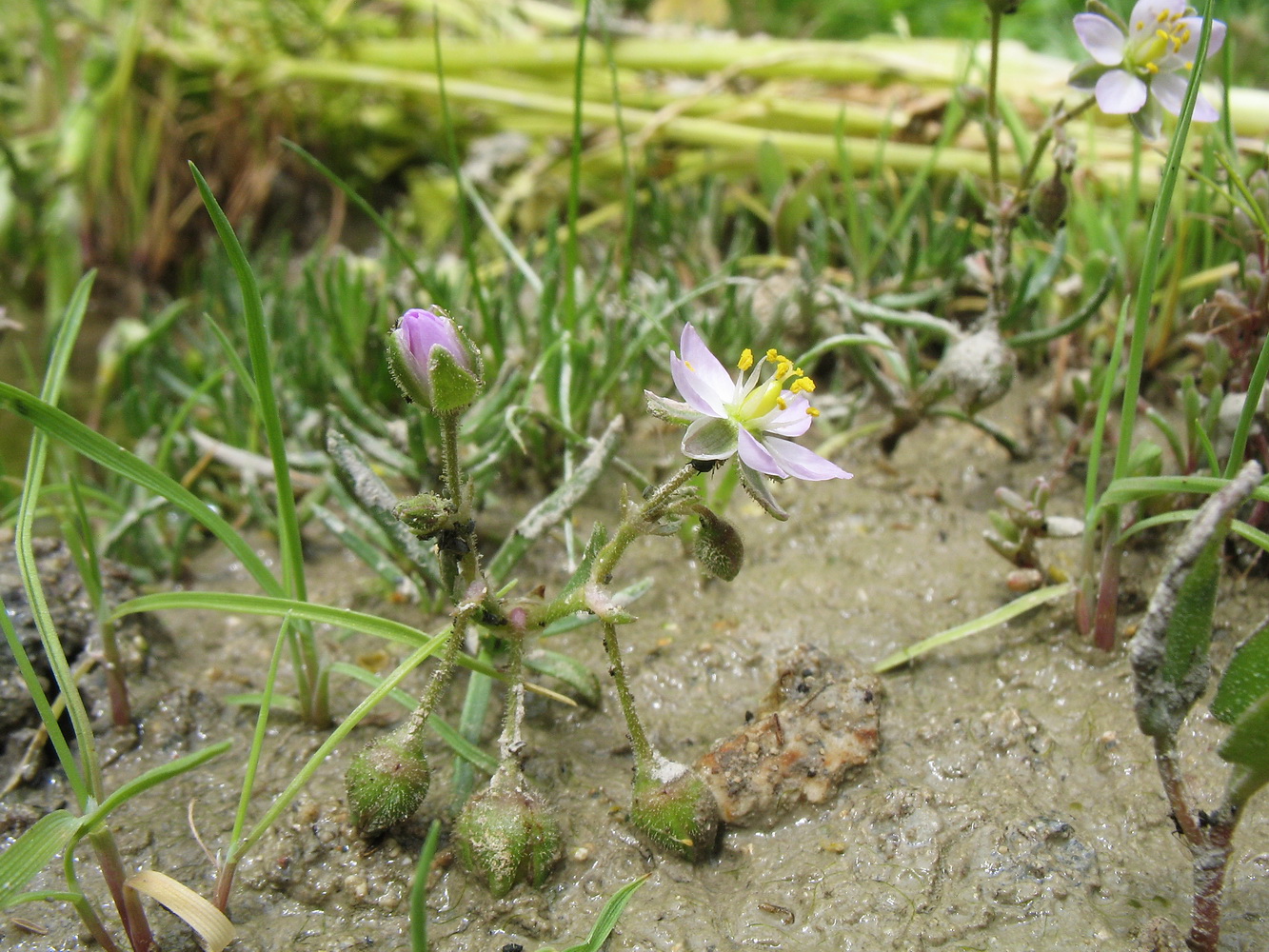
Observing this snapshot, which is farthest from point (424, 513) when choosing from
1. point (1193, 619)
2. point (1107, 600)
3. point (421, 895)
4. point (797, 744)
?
point (1107, 600)

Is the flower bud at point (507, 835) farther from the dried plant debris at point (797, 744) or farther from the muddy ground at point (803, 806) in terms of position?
the dried plant debris at point (797, 744)

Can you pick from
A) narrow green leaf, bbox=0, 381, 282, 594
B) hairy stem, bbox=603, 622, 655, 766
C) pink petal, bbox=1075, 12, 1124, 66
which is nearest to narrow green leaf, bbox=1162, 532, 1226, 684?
hairy stem, bbox=603, 622, 655, 766

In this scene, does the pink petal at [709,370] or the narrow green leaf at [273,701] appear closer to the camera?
the pink petal at [709,370]

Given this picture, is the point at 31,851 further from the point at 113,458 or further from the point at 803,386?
the point at 803,386

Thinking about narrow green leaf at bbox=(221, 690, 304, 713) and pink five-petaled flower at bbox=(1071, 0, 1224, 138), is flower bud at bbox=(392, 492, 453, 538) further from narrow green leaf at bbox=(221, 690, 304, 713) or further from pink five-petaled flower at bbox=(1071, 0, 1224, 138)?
pink five-petaled flower at bbox=(1071, 0, 1224, 138)

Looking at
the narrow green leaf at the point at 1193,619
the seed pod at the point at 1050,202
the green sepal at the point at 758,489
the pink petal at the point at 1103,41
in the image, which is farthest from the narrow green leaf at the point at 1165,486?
the pink petal at the point at 1103,41

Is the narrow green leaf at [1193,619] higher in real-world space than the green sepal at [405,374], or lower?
lower
